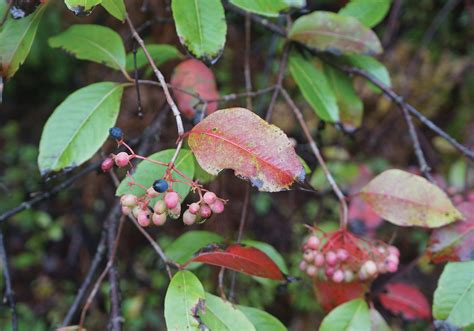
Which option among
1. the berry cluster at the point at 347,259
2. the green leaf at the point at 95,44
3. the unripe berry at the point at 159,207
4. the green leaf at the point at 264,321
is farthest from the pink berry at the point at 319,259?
the green leaf at the point at 95,44

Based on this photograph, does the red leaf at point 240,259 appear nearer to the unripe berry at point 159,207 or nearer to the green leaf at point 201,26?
the unripe berry at point 159,207

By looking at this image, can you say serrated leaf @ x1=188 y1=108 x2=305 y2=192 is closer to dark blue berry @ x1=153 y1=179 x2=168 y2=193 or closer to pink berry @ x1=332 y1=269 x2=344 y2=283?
dark blue berry @ x1=153 y1=179 x2=168 y2=193

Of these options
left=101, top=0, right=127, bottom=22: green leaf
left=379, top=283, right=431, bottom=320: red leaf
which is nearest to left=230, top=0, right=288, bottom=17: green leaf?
left=101, top=0, right=127, bottom=22: green leaf

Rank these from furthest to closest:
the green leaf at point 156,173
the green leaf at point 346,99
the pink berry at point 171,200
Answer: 1. the green leaf at point 346,99
2. the green leaf at point 156,173
3. the pink berry at point 171,200

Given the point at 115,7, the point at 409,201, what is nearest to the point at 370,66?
the point at 409,201

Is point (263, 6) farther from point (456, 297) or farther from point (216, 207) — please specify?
point (456, 297)

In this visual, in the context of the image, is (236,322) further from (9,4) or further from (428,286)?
(428,286)
